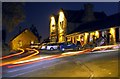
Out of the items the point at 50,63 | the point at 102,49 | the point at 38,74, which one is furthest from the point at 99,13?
the point at 38,74

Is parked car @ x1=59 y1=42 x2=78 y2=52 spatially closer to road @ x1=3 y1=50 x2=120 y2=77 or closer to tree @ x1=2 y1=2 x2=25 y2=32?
road @ x1=3 y1=50 x2=120 y2=77

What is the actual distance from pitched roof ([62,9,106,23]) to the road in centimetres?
154

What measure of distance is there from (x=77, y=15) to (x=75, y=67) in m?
2.13

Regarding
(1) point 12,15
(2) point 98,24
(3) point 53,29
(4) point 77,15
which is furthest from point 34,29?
(1) point 12,15

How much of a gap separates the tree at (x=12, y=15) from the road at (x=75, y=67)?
7.47ft

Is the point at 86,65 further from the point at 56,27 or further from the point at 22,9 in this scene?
the point at 22,9

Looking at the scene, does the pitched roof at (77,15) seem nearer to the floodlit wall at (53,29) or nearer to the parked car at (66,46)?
the floodlit wall at (53,29)

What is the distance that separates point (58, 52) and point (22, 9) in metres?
4.28

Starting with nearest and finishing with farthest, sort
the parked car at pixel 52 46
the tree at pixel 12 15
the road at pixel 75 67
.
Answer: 1. the road at pixel 75 67
2. the parked car at pixel 52 46
3. the tree at pixel 12 15

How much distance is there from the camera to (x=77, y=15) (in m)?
10.5

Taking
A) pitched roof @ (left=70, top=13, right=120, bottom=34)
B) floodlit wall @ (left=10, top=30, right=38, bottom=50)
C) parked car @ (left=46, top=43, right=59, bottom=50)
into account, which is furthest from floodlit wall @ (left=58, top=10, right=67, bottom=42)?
floodlit wall @ (left=10, top=30, right=38, bottom=50)

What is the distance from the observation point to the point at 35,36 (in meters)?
9.10

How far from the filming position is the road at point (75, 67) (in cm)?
884

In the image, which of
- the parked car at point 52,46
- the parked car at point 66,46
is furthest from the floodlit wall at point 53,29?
the parked car at point 66,46
